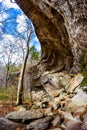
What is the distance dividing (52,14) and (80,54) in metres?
3.27

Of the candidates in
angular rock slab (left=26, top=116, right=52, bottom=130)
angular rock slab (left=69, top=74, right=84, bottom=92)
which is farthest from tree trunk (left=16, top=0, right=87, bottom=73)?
angular rock slab (left=26, top=116, right=52, bottom=130)

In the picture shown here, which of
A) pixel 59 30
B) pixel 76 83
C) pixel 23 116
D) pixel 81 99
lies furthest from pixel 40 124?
pixel 59 30

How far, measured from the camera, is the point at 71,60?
19047mm

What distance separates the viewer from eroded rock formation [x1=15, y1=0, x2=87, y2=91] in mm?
11766

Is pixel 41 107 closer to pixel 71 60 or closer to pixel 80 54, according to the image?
pixel 80 54

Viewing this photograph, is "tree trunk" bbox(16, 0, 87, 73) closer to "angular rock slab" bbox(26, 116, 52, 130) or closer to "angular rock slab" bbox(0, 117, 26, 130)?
"angular rock slab" bbox(26, 116, 52, 130)

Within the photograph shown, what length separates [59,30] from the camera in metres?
15.9

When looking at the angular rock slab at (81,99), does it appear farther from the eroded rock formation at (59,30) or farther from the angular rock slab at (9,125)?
the angular rock slab at (9,125)

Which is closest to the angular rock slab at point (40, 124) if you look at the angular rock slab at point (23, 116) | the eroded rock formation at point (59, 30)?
the angular rock slab at point (23, 116)

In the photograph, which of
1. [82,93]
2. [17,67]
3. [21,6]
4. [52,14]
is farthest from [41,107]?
[17,67]

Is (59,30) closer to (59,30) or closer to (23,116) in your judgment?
(59,30)

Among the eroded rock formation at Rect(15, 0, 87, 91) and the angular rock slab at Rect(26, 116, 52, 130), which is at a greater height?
the eroded rock formation at Rect(15, 0, 87, 91)

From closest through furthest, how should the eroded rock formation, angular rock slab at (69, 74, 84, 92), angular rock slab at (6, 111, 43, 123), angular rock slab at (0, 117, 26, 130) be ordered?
angular rock slab at (0, 117, 26, 130)
angular rock slab at (6, 111, 43, 123)
the eroded rock formation
angular rock slab at (69, 74, 84, 92)

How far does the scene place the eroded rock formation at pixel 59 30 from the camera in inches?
463
